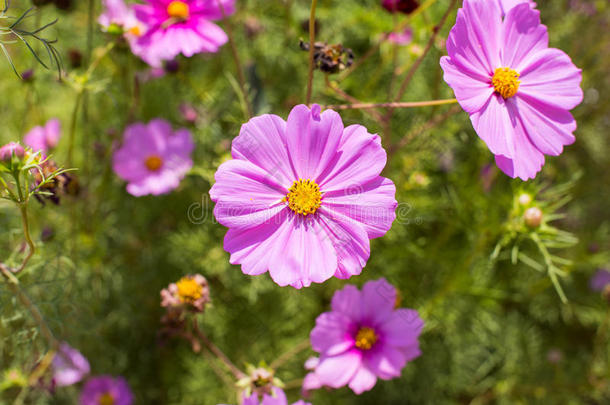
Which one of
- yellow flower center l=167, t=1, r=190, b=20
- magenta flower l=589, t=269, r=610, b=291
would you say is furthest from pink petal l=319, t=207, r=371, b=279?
magenta flower l=589, t=269, r=610, b=291

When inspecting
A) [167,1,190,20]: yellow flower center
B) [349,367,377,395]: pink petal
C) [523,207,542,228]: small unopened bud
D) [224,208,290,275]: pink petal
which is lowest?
[349,367,377,395]: pink petal

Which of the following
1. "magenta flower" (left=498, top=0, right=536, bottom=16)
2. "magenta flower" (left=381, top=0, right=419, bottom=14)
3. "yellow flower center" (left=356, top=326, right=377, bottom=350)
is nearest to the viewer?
"magenta flower" (left=498, top=0, right=536, bottom=16)

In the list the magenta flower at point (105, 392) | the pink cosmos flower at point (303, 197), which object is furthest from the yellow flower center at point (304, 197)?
the magenta flower at point (105, 392)

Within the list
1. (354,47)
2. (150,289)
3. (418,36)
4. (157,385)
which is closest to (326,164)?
(418,36)

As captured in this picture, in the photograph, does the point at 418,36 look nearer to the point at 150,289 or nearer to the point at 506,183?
the point at 506,183

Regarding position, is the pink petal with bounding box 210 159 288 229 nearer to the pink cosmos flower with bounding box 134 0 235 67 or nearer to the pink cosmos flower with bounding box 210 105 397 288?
the pink cosmos flower with bounding box 210 105 397 288

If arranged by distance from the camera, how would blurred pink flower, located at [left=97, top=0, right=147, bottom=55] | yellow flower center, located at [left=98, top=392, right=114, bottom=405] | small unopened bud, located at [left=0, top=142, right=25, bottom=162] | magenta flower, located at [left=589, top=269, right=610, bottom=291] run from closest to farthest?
1. small unopened bud, located at [left=0, top=142, right=25, bottom=162]
2. blurred pink flower, located at [left=97, top=0, right=147, bottom=55]
3. yellow flower center, located at [left=98, top=392, right=114, bottom=405]
4. magenta flower, located at [left=589, top=269, right=610, bottom=291]

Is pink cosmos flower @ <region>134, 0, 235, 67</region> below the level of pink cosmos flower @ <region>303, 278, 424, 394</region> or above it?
above
